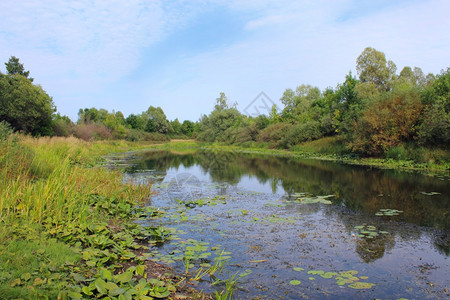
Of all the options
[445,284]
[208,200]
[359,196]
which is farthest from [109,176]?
[445,284]

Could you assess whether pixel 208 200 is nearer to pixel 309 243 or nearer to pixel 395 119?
pixel 309 243

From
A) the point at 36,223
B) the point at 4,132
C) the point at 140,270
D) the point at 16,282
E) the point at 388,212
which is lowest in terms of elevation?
the point at 388,212

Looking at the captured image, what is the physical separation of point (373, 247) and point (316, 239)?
3.48ft

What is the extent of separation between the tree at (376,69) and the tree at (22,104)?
4371 cm

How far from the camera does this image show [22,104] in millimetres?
28094

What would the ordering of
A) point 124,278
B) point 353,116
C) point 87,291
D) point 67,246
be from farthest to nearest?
point 353,116 < point 67,246 < point 124,278 < point 87,291

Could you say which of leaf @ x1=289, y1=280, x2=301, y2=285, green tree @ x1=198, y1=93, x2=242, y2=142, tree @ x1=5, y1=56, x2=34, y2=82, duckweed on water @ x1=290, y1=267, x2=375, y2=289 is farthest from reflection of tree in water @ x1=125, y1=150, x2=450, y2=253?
green tree @ x1=198, y1=93, x2=242, y2=142

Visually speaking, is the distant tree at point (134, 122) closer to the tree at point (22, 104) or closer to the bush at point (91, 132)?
the bush at point (91, 132)

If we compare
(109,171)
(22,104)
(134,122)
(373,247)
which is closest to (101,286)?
(373,247)

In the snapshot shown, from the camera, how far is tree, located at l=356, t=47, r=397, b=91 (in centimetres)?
4575

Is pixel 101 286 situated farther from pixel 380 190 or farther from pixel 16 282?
pixel 380 190

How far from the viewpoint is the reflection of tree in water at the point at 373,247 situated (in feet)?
17.6

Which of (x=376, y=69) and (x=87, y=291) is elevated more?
(x=376, y=69)

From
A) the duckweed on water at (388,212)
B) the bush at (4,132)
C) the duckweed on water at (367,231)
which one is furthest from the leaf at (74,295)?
the duckweed on water at (388,212)
